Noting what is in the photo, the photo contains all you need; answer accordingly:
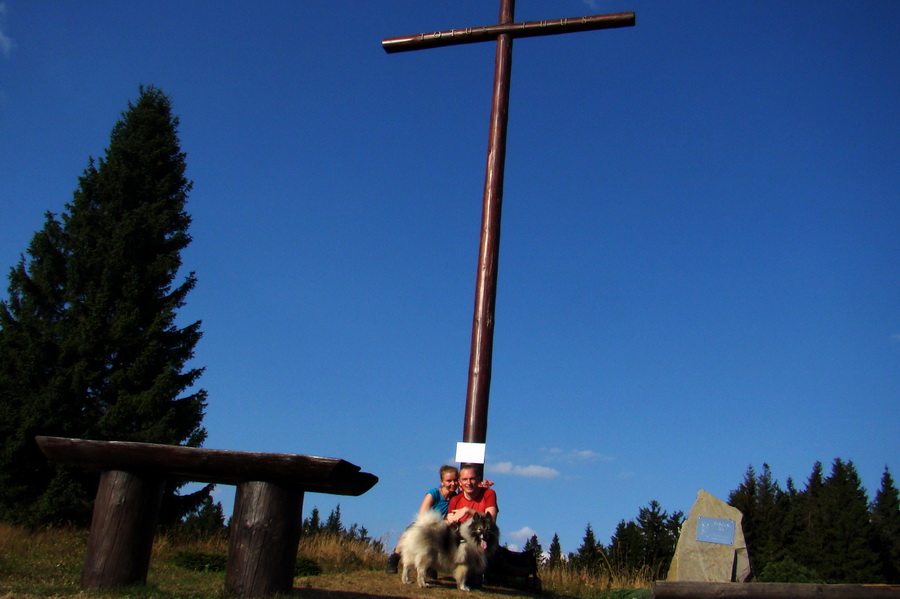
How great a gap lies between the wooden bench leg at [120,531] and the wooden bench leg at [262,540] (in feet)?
2.89

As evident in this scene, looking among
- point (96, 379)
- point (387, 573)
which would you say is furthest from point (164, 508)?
point (387, 573)

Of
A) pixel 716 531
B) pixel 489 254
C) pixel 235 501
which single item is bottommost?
pixel 235 501

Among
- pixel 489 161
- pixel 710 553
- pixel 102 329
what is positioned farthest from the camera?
pixel 102 329

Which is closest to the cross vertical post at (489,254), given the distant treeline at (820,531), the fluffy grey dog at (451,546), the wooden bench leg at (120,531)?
the fluffy grey dog at (451,546)

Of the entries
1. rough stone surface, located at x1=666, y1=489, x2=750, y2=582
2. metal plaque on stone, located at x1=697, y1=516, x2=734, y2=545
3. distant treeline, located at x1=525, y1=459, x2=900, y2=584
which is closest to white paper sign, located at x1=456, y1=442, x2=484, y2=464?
rough stone surface, located at x1=666, y1=489, x2=750, y2=582

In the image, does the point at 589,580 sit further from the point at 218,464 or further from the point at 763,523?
the point at 763,523

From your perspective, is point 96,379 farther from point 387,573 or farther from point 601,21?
point 601,21

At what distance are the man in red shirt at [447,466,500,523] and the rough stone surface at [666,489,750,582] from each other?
532cm

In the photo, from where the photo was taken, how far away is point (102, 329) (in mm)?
18219

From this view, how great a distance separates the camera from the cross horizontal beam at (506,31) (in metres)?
10.6

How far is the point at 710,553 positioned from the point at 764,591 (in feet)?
23.8

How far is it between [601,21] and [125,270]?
1351cm

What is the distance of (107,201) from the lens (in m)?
19.7

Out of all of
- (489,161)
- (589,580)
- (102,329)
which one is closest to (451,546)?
(589,580)
